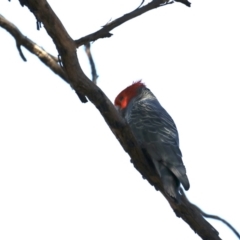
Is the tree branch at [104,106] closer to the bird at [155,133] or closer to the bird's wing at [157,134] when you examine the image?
the bird at [155,133]

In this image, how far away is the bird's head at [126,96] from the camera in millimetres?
7672

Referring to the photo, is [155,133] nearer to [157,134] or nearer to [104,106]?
[157,134]

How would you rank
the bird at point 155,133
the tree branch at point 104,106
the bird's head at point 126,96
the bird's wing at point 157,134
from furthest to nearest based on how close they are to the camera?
the bird's head at point 126,96 → the bird's wing at point 157,134 → the bird at point 155,133 → the tree branch at point 104,106

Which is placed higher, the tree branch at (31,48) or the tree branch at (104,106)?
the tree branch at (31,48)

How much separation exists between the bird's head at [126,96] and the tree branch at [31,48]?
6.07ft

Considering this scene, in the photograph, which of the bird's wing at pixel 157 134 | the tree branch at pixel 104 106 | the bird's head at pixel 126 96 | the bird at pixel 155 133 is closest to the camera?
the tree branch at pixel 104 106

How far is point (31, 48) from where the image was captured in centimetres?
605

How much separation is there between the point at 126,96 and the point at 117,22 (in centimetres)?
281

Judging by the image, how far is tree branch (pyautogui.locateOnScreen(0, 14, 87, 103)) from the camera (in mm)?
5840

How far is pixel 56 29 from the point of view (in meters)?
4.73

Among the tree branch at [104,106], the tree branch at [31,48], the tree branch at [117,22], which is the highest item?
the tree branch at [31,48]

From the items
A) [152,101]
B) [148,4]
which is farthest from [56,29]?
[152,101]

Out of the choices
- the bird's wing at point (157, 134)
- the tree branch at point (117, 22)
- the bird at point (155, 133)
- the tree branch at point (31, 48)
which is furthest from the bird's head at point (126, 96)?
the tree branch at point (117, 22)

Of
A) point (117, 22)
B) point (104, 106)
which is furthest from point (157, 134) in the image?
point (117, 22)
